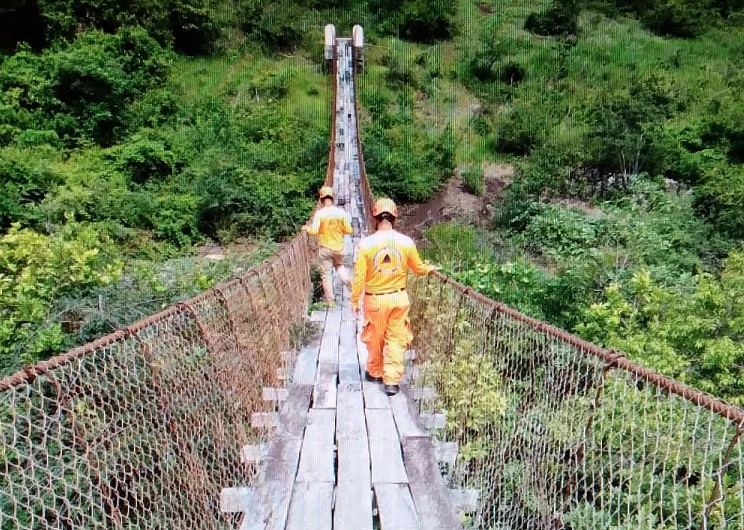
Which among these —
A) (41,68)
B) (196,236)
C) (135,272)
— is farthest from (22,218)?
(41,68)

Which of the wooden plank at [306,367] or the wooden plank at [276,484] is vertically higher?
the wooden plank at [276,484]

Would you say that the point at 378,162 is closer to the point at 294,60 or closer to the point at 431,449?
the point at 294,60

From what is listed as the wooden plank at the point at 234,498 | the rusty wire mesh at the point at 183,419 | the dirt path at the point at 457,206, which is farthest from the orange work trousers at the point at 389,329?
the dirt path at the point at 457,206

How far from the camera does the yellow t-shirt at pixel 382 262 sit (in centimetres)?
234

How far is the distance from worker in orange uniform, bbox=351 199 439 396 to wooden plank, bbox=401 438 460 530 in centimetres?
41

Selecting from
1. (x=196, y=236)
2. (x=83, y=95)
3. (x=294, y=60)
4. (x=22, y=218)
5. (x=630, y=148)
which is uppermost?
→ (x=294, y=60)

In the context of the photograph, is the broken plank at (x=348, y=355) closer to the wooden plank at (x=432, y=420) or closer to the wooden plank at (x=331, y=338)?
the wooden plank at (x=331, y=338)

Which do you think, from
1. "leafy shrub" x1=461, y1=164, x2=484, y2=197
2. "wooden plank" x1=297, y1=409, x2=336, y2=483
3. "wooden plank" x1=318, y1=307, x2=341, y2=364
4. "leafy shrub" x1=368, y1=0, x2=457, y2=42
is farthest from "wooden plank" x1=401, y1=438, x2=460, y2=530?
"leafy shrub" x1=368, y1=0, x2=457, y2=42

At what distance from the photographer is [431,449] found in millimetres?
2055

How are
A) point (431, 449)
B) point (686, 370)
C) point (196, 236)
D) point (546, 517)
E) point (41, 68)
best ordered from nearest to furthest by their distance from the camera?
point (431, 449), point (546, 517), point (686, 370), point (196, 236), point (41, 68)

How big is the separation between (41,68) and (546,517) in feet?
38.6

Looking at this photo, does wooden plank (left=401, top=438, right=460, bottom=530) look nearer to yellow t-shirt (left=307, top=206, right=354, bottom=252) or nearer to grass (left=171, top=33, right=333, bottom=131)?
yellow t-shirt (left=307, top=206, right=354, bottom=252)

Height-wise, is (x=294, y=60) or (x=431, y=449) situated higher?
(x=294, y=60)

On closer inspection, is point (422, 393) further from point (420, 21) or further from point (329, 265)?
point (420, 21)
